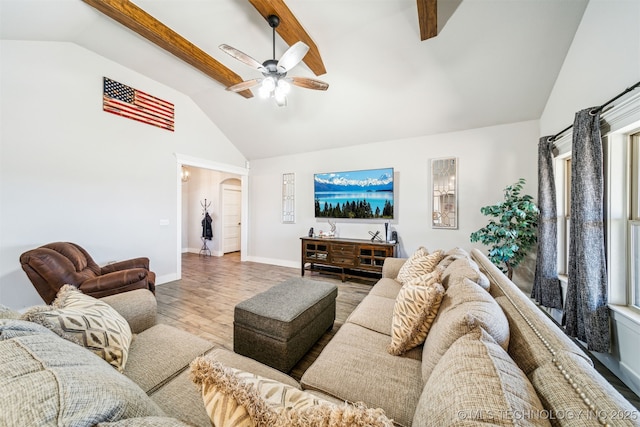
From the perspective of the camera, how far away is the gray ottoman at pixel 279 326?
1687 millimetres

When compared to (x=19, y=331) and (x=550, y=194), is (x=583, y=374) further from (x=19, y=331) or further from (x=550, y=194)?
(x=550, y=194)

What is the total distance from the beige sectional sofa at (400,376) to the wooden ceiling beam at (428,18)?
2361 mm

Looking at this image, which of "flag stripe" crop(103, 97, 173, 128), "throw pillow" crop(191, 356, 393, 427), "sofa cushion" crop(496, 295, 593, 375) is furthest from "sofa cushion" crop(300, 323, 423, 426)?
"flag stripe" crop(103, 97, 173, 128)

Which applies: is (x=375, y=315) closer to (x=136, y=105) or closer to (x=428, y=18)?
(x=428, y=18)

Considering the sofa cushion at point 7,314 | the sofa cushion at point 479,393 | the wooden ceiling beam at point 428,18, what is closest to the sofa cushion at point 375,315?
the sofa cushion at point 479,393

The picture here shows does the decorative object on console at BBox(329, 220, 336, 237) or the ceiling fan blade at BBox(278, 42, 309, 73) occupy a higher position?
the ceiling fan blade at BBox(278, 42, 309, 73)

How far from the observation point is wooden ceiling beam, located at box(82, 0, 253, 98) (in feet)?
7.72

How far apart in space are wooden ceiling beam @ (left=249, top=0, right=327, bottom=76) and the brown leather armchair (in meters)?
3.02

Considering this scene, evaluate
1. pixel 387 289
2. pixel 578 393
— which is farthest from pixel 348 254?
pixel 578 393

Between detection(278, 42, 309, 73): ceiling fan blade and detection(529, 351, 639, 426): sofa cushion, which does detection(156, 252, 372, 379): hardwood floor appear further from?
detection(278, 42, 309, 73): ceiling fan blade

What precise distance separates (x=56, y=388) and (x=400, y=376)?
1.26m

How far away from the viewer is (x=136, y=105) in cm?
357

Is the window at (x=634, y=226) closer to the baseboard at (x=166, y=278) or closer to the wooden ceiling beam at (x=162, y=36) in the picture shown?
the wooden ceiling beam at (x=162, y=36)

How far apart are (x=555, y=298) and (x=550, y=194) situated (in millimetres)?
A: 1238
